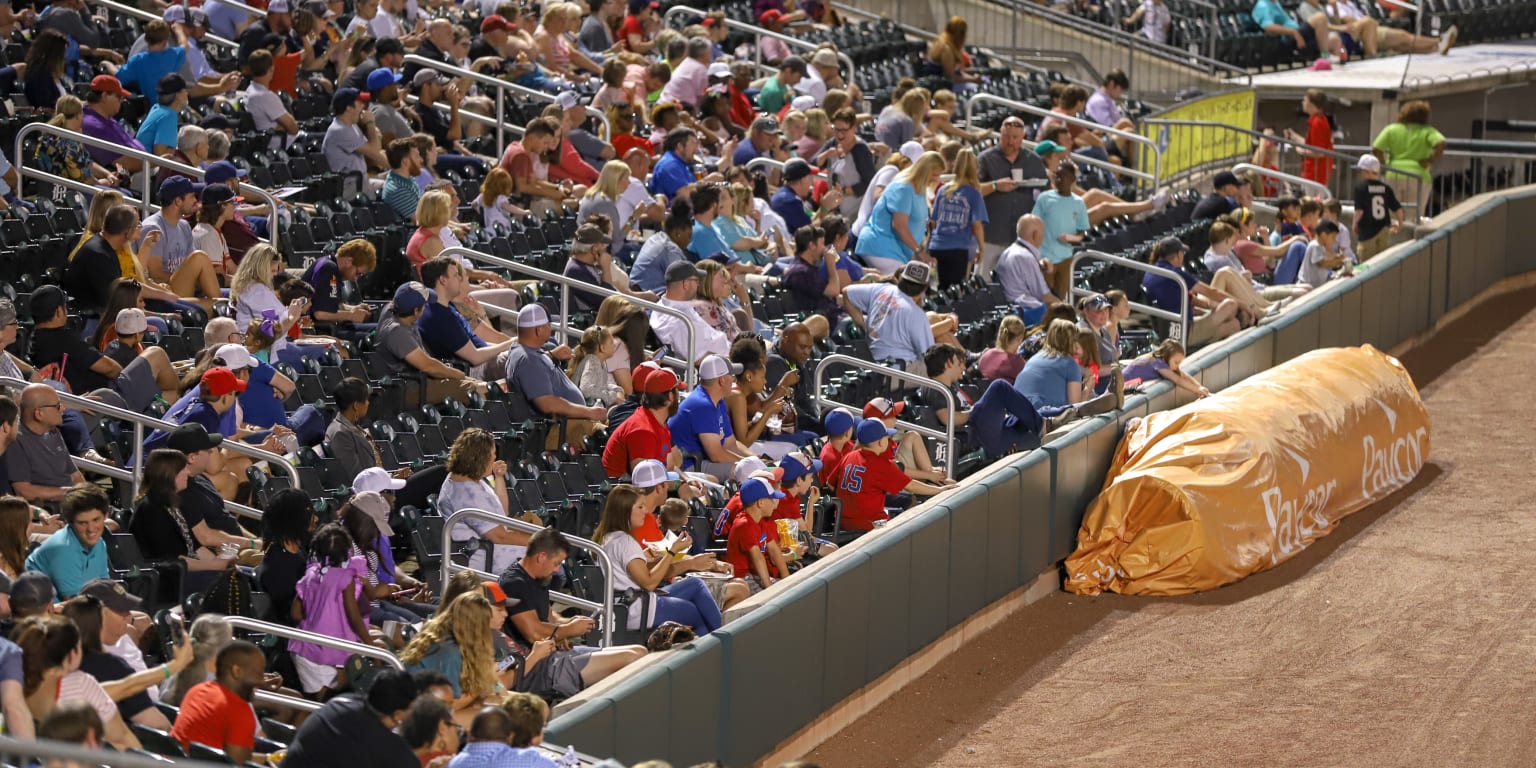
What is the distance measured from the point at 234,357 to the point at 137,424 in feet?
2.21

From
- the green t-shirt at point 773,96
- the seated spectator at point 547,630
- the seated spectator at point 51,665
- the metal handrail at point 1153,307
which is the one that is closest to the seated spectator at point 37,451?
the seated spectator at point 547,630

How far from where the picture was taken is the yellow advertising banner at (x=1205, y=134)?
68.0ft

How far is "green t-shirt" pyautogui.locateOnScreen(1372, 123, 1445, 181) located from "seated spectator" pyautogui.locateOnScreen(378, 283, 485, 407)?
505 inches

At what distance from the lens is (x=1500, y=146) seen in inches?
973

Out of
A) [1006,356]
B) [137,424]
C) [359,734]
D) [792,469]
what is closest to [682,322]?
[792,469]

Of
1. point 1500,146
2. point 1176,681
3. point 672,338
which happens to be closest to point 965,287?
point 672,338

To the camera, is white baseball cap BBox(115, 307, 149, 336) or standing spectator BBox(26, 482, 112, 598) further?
white baseball cap BBox(115, 307, 149, 336)

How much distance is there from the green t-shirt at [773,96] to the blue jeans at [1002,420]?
648cm

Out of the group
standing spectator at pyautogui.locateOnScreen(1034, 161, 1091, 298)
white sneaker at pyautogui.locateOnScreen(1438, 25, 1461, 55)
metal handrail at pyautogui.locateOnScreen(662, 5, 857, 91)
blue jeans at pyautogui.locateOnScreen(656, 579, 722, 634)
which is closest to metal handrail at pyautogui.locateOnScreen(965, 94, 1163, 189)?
metal handrail at pyautogui.locateOnScreen(662, 5, 857, 91)

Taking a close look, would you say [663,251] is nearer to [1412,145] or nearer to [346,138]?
[346,138]

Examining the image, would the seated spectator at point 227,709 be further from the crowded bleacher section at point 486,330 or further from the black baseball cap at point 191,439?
the black baseball cap at point 191,439

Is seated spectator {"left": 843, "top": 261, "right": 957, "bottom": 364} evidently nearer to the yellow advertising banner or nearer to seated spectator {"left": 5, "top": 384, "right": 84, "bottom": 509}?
seated spectator {"left": 5, "top": 384, "right": 84, "bottom": 509}

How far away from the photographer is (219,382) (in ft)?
33.1

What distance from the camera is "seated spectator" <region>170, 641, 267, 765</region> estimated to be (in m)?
7.58
